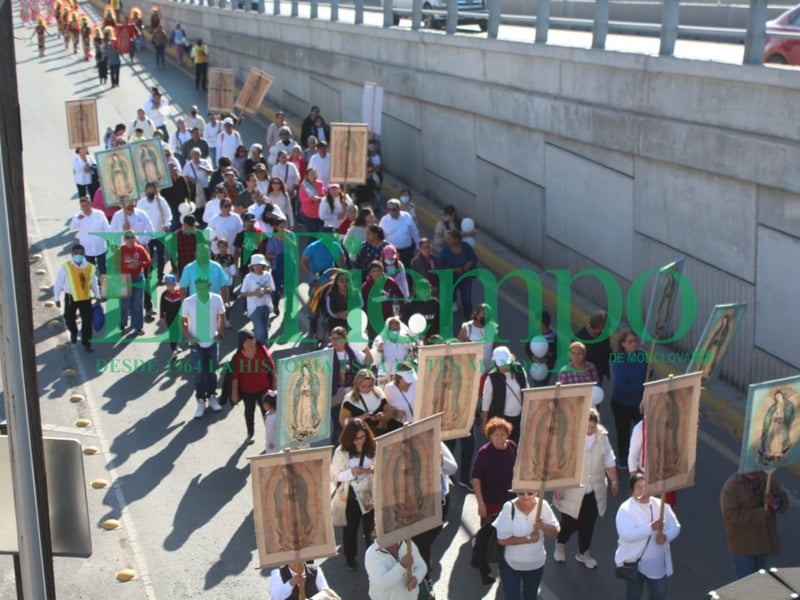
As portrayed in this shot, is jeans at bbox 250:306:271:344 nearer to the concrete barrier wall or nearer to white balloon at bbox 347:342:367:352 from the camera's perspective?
white balloon at bbox 347:342:367:352

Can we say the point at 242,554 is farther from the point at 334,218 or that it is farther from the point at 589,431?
the point at 334,218

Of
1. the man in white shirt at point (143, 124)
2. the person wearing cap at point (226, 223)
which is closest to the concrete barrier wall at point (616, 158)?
the man in white shirt at point (143, 124)

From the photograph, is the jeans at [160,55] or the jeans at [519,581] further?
the jeans at [160,55]

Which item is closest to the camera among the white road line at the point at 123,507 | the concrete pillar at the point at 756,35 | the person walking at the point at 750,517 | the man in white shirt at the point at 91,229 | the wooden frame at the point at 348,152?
the person walking at the point at 750,517

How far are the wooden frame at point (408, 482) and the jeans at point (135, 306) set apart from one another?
25.7 ft

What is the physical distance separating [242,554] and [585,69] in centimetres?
794

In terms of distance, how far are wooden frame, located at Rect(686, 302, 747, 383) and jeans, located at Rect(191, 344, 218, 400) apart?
5.09 meters

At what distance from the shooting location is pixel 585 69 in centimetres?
Result: 1559

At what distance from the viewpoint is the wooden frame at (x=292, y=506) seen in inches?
324

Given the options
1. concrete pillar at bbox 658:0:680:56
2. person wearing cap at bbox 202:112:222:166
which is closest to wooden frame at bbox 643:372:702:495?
concrete pillar at bbox 658:0:680:56

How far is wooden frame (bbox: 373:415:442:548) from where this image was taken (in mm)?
8281

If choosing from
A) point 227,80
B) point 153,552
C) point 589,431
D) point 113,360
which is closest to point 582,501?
point 589,431

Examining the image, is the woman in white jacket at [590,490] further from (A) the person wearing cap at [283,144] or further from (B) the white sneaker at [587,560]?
(A) the person wearing cap at [283,144]

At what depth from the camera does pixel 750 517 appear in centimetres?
903
